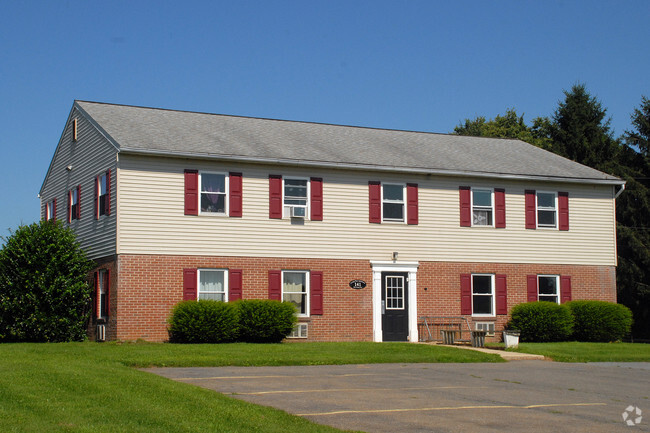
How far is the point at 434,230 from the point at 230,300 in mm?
7360

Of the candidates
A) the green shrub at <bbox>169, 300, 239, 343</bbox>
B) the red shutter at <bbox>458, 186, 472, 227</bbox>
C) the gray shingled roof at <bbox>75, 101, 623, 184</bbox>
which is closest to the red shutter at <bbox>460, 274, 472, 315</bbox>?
the red shutter at <bbox>458, 186, 472, 227</bbox>

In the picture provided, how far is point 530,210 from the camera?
29016mm

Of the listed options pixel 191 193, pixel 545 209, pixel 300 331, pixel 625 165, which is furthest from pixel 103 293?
pixel 625 165

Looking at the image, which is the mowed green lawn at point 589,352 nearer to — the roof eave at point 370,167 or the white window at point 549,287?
the white window at point 549,287

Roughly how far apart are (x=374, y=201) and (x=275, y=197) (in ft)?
11.1

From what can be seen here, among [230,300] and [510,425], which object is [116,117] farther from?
[510,425]

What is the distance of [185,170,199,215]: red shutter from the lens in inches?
965

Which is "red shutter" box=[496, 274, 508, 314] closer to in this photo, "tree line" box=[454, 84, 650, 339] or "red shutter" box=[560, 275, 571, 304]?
"red shutter" box=[560, 275, 571, 304]

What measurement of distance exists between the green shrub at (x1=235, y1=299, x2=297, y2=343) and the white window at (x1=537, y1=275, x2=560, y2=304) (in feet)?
32.1

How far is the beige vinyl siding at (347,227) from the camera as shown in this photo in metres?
24.1

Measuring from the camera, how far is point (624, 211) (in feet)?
136

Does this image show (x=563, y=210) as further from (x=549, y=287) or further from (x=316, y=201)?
(x=316, y=201)

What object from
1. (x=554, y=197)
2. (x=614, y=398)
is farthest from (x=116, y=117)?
(x=614, y=398)

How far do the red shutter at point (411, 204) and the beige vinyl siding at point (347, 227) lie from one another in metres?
0.20
